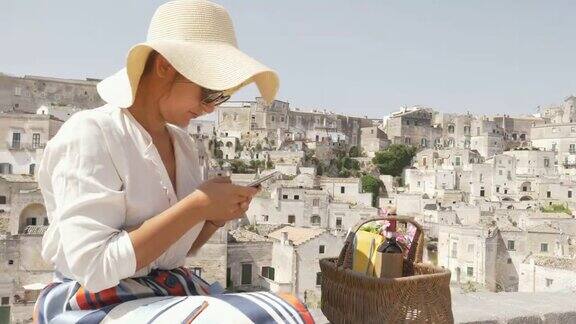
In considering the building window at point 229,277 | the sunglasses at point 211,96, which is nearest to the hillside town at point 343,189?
the building window at point 229,277

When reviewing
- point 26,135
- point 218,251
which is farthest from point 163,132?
point 26,135

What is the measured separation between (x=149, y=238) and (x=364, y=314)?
1134 millimetres

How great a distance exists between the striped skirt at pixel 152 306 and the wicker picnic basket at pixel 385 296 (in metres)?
0.57

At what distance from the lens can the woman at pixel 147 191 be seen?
179cm

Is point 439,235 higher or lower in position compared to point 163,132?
lower

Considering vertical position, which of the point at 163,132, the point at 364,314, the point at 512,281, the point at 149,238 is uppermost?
the point at 163,132

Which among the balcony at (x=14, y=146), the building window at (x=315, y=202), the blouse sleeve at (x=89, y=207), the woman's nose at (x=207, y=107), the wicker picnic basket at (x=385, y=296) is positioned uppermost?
the balcony at (x=14, y=146)

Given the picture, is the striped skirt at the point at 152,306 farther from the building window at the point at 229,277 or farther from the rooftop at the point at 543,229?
the rooftop at the point at 543,229

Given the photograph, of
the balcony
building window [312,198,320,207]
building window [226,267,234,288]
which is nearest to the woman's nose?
building window [226,267,234,288]

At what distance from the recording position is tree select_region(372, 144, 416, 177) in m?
53.5

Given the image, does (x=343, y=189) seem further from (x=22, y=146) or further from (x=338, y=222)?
(x=22, y=146)

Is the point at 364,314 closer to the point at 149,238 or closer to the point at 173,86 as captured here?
the point at 149,238

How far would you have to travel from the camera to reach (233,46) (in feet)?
7.22

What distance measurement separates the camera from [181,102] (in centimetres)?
213
